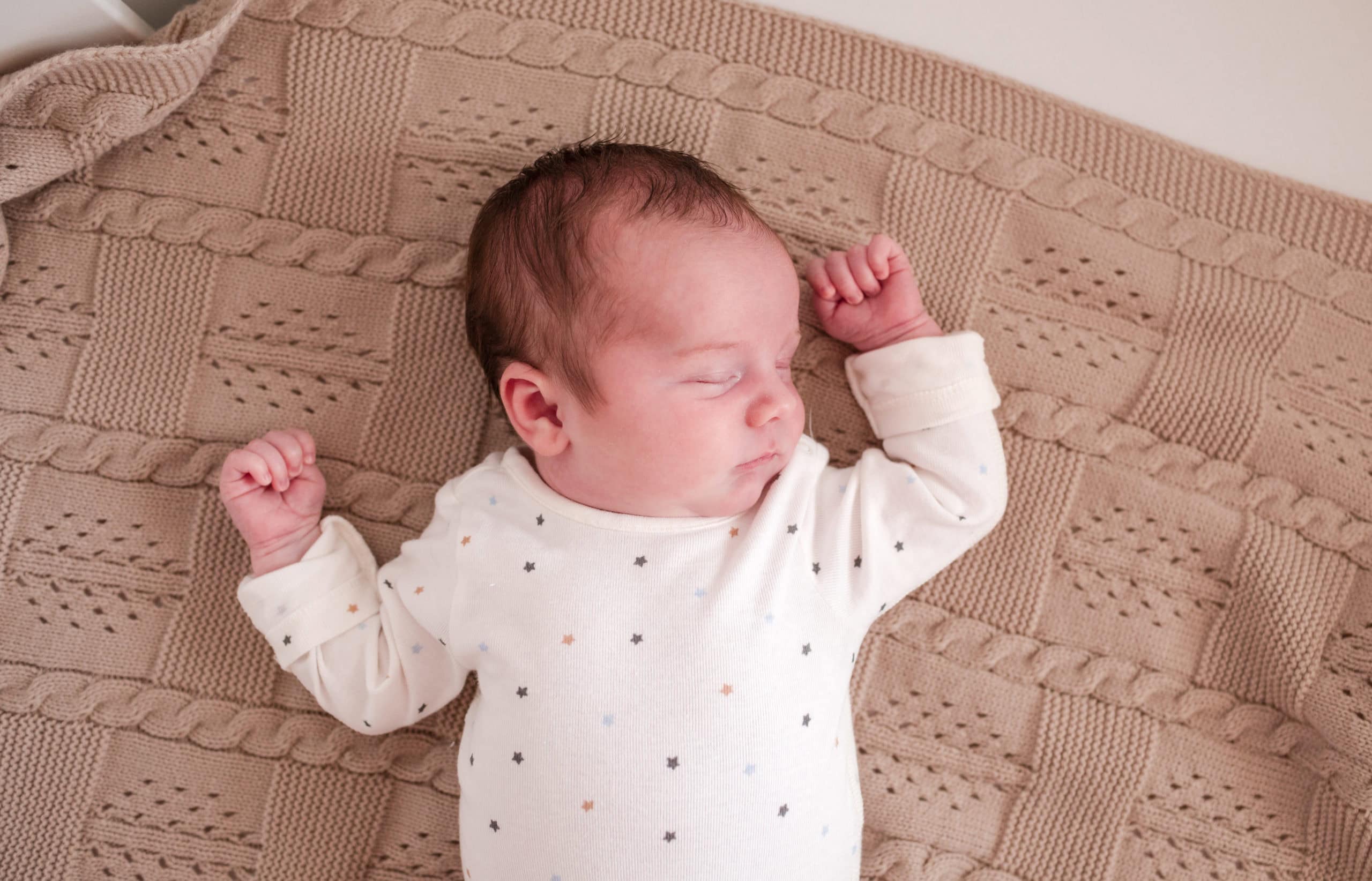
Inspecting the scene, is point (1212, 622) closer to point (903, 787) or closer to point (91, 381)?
point (903, 787)

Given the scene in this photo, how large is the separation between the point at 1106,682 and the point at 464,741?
0.77 metres

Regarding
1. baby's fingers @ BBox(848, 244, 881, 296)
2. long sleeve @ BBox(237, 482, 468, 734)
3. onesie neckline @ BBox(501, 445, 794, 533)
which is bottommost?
long sleeve @ BBox(237, 482, 468, 734)

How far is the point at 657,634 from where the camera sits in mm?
1012

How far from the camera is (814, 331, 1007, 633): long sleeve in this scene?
107 centimetres

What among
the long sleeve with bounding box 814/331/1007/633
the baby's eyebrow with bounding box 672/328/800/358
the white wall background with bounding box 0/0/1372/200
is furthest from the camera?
the white wall background with bounding box 0/0/1372/200

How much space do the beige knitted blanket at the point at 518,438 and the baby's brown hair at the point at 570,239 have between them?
147 mm

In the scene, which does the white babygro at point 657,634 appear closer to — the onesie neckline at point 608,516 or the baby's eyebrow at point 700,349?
the onesie neckline at point 608,516

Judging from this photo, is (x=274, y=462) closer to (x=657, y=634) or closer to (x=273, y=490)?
(x=273, y=490)

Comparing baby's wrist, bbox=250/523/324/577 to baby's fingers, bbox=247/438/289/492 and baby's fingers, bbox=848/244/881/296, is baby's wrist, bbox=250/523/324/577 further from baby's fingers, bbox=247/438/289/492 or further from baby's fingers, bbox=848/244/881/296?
baby's fingers, bbox=848/244/881/296

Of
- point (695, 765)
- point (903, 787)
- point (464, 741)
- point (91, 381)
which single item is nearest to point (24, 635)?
point (91, 381)

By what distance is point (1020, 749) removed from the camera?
116 centimetres

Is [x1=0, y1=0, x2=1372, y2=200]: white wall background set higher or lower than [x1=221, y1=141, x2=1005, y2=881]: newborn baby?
higher

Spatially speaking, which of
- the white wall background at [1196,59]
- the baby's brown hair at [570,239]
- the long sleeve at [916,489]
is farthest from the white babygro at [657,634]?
the white wall background at [1196,59]

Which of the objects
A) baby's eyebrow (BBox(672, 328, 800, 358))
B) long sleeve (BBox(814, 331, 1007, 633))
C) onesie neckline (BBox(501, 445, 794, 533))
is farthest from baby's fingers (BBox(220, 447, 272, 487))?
long sleeve (BBox(814, 331, 1007, 633))
